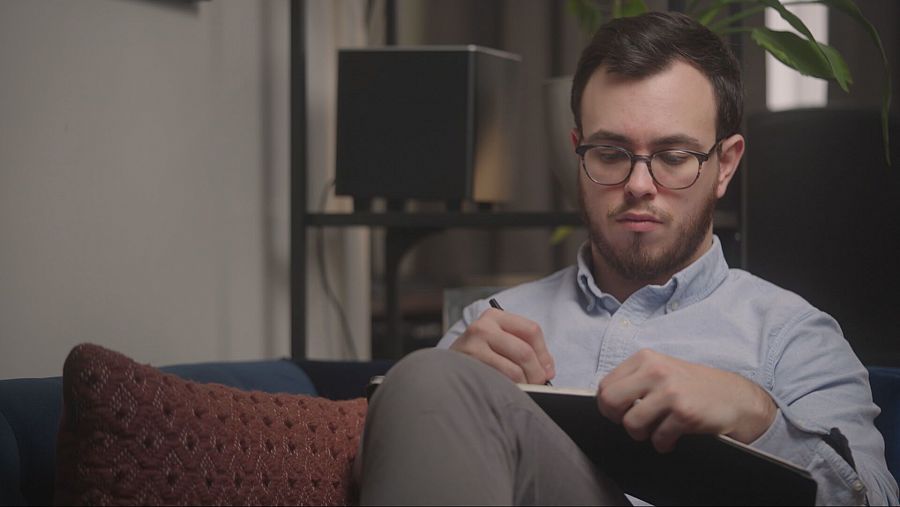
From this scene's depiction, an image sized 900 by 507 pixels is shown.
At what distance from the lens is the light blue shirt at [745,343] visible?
0.99 m

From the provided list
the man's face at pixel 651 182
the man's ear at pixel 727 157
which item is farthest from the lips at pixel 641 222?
the man's ear at pixel 727 157

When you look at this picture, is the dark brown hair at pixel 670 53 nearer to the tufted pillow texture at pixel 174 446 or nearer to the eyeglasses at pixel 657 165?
the eyeglasses at pixel 657 165

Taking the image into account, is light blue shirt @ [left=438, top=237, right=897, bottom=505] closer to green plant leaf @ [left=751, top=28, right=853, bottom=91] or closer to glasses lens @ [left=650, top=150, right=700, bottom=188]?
glasses lens @ [left=650, top=150, right=700, bottom=188]

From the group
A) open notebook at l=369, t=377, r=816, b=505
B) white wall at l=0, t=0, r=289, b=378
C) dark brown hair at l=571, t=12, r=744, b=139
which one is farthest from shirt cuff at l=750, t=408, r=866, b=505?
white wall at l=0, t=0, r=289, b=378

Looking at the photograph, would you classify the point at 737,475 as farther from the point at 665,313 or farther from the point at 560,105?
the point at 560,105

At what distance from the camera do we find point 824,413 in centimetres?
108

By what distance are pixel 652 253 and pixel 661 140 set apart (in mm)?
135

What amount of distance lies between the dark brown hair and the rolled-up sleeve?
0.28 meters

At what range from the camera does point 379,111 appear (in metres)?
1.80

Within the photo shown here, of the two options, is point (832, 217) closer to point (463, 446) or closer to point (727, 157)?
point (727, 157)

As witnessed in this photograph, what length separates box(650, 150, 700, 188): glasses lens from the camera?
1251mm

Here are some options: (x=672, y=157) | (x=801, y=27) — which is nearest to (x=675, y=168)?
(x=672, y=157)

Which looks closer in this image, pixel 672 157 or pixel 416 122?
pixel 672 157

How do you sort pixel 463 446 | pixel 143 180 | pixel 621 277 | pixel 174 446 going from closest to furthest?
pixel 463 446 → pixel 174 446 → pixel 621 277 → pixel 143 180
